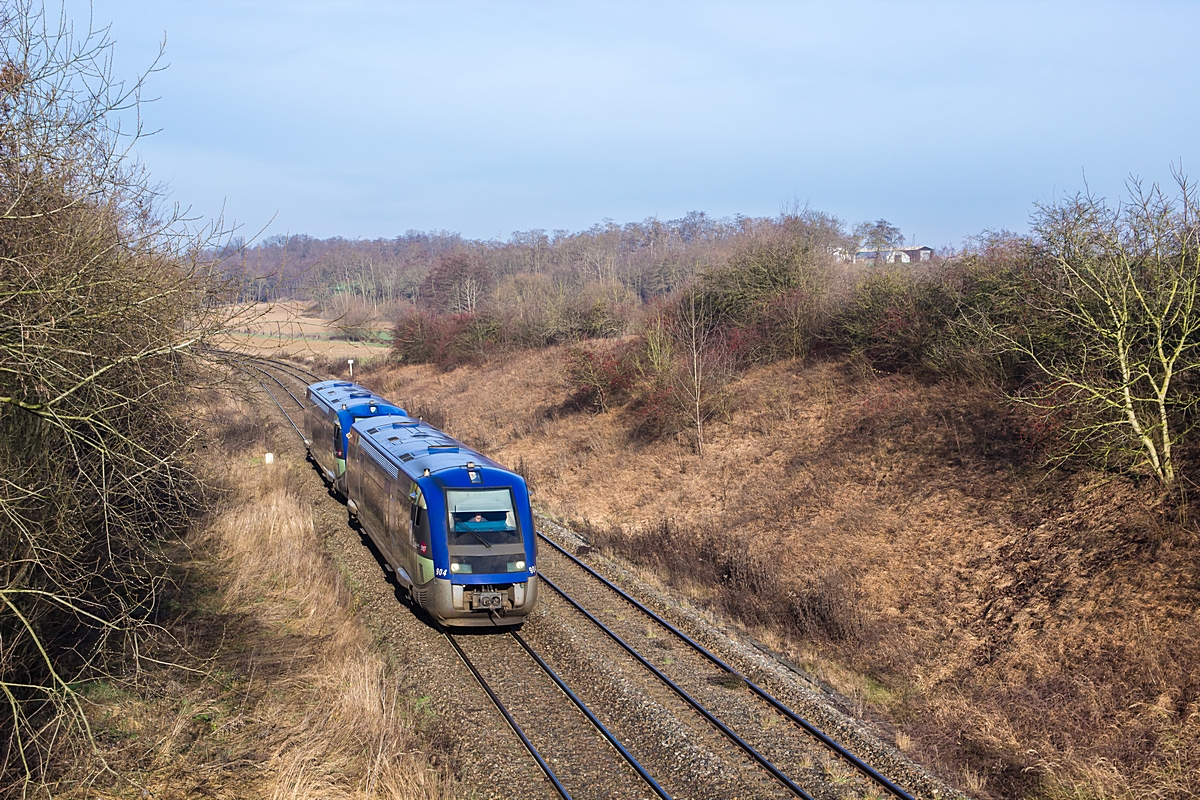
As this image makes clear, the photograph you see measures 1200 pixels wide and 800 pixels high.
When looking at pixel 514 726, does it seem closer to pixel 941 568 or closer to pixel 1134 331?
pixel 941 568

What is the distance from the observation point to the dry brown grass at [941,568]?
9.70 meters

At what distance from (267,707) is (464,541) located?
138 inches

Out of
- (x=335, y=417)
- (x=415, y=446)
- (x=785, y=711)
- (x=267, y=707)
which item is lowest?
(x=785, y=711)

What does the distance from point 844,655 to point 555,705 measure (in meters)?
4.77

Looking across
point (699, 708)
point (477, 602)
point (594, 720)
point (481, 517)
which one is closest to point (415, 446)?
point (481, 517)

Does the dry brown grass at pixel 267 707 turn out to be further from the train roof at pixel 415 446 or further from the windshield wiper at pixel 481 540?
the train roof at pixel 415 446

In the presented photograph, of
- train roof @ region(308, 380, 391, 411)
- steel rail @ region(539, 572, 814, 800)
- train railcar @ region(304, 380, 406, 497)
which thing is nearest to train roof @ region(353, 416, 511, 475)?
train railcar @ region(304, 380, 406, 497)

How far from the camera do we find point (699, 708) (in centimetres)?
1044

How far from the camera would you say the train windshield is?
1240 cm

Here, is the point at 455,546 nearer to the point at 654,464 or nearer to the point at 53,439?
the point at 53,439

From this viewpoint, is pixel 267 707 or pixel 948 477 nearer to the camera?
pixel 267 707

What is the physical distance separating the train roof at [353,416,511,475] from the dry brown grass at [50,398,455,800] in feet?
8.53

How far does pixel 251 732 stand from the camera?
9422 mm

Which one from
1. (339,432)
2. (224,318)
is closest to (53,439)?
(224,318)
